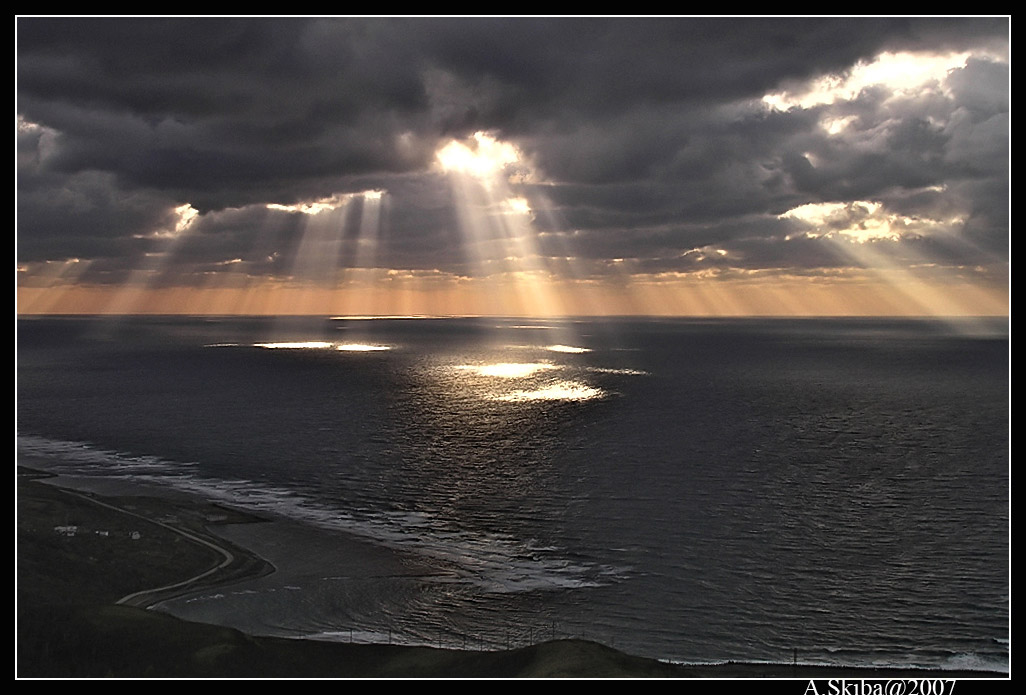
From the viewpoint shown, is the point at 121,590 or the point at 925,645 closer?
the point at 925,645

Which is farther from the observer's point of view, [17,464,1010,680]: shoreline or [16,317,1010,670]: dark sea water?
[16,317,1010,670]: dark sea water

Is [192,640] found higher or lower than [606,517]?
lower

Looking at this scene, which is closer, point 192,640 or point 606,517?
point 192,640

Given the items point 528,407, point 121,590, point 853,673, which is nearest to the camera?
point 853,673

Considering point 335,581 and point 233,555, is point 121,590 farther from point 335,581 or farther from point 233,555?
point 335,581

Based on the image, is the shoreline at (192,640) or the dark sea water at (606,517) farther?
the dark sea water at (606,517)

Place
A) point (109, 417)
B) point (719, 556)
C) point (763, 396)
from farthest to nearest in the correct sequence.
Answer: point (763, 396), point (109, 417), point (719, 556)
